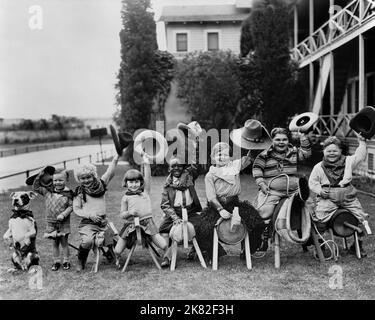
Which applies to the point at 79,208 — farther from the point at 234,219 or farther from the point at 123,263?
the point at 234,219

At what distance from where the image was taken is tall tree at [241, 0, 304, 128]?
566 inches

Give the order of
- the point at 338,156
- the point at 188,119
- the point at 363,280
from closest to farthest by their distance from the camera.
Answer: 1. the point at 363,280
2. the point at 338,156
3. the point at 188,119

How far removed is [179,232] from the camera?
15.5 ft

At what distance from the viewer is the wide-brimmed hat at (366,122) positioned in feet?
15.9

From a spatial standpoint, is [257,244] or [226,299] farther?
[257,244]

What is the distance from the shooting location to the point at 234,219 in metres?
4.68

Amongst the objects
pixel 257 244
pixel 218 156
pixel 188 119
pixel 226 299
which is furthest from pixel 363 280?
pixel 188 119

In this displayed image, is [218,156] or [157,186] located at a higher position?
[218,156]

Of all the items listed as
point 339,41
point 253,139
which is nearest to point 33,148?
point 339,41

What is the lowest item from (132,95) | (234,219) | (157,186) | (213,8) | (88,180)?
(157,186)

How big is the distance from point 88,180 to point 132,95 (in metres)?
10.8

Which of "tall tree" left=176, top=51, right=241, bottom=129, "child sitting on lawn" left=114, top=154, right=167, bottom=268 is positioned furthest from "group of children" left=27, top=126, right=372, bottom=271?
"tall tree" left=176, top=51, right=241, bottom=129

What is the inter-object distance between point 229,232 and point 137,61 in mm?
11530

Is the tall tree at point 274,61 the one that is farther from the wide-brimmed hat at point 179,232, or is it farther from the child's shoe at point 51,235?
the child's shoe at point 51,235
